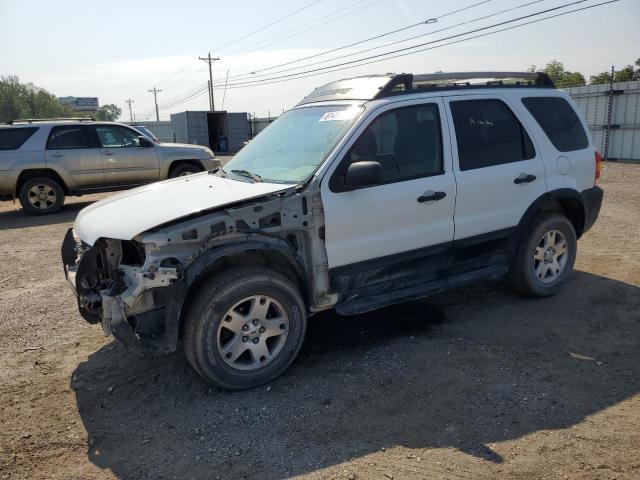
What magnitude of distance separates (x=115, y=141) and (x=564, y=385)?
10546mm

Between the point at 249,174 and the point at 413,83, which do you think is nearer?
the point at 249,174

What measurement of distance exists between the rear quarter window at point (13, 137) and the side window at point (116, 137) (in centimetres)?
141

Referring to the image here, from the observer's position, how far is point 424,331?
14.5 feet

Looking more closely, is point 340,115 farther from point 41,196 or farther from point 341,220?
point 41,196

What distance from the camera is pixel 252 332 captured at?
3.55m

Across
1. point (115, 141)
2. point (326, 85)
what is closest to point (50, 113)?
point (115, 141)

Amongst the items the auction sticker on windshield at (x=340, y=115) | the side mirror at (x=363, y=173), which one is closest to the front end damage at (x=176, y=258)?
the side mirror at (x=363, y=173)

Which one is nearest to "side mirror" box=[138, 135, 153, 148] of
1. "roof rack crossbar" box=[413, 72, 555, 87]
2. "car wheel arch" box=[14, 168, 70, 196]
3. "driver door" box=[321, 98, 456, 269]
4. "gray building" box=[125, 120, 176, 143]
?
"car wheel arch" box=[14, 168, 70, 196]

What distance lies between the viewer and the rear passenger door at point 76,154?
1070 centimetres

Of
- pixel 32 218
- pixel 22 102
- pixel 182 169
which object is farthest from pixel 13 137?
pixel 22 102

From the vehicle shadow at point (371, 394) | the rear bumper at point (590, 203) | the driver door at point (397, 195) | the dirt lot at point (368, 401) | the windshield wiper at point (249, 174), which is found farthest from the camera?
the rear bumper at point (590, 203)

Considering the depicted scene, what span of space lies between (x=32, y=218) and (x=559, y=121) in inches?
401

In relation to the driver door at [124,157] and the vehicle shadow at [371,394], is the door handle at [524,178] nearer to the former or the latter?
the vehicle shadow at [371,394]

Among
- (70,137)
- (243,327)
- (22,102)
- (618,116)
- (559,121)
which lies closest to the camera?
(243,327)
